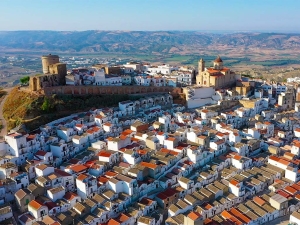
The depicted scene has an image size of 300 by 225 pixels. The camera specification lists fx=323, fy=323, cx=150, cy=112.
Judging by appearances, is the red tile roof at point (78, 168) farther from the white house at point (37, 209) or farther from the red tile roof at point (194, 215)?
the red tile roof at point (194, 215)

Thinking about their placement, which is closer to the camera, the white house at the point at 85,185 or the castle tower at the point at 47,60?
the white house at the point at 85,185

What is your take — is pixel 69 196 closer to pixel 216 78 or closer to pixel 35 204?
pixel 35 204

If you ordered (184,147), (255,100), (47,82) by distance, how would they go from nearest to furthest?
1. (184,147)
2. (47,82)
3. (255,100)

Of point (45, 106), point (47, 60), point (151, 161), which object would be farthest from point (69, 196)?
point (47, 60)

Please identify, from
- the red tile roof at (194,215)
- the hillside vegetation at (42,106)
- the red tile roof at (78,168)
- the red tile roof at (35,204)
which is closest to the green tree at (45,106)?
the hillside vegetation at (42,106)

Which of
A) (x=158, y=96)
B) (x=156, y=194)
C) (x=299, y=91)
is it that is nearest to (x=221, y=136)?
(x=156, y=194)

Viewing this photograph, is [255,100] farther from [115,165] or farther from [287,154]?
[115,165]

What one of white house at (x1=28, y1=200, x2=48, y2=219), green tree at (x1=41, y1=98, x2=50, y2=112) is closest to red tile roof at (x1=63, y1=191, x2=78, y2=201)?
white house at (x1=28, y1=200, x2=48, y2=219)
